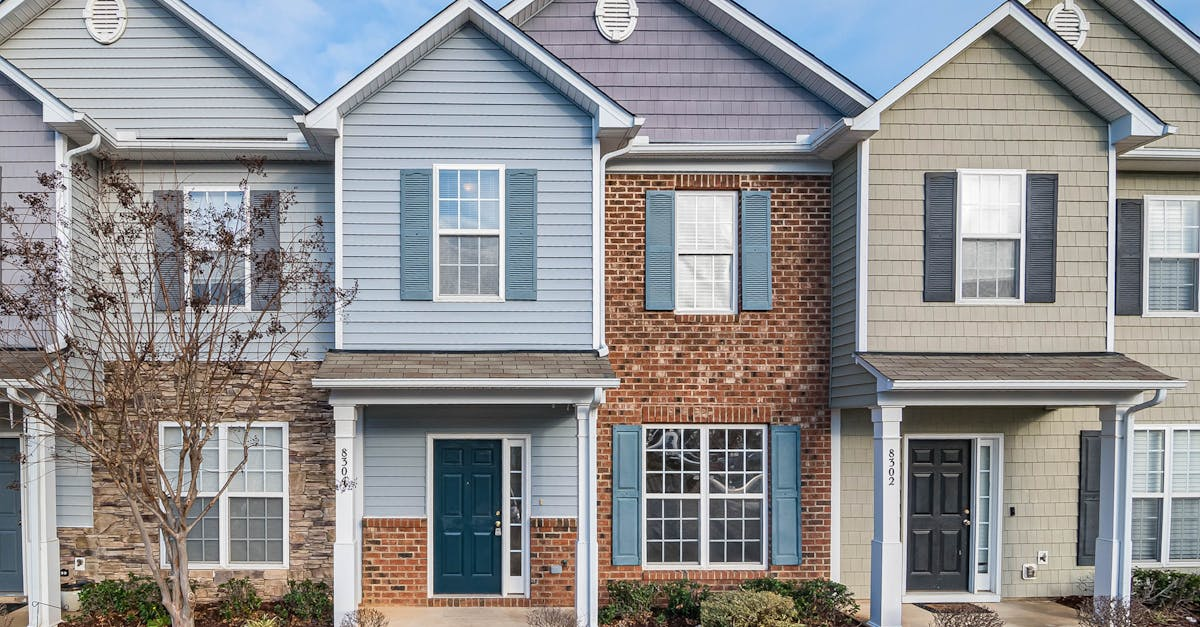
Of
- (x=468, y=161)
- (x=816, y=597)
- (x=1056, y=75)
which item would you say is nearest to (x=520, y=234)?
(x=468, y=161)

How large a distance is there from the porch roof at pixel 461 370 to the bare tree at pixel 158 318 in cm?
73

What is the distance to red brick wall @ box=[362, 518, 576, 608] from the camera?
9.97m

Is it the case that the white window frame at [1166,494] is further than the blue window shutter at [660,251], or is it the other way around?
the white window frame at [1166,494]

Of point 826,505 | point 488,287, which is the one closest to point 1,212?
point 488,287

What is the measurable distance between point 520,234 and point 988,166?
5495mm

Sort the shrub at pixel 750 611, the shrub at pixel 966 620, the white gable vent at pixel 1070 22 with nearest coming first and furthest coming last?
the shrub at pixel 966 620 → the shrub at pixel 750 611 → the white gable vent at pixel 1070 22

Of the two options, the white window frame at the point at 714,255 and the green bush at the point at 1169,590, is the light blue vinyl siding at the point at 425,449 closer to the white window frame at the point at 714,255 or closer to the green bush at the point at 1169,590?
the white window frame at the point at 714,255

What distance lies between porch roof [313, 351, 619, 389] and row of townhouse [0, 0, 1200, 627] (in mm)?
54

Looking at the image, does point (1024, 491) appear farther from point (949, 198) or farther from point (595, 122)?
point (595, 122)

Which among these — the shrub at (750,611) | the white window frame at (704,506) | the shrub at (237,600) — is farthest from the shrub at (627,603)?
the shrub at (237,600)

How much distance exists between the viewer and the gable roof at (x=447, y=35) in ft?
30.1

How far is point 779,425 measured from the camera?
10406 mm

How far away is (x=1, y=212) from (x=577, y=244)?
599cm

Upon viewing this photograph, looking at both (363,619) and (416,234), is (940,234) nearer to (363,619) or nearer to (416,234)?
(416,234)
